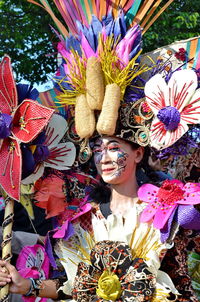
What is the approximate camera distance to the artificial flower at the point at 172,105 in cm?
255

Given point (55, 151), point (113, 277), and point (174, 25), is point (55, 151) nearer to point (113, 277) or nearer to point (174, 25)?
point (113, 277)

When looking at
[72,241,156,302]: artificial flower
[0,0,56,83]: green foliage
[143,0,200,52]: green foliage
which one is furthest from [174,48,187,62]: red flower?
[0,0,56,83]: green foliage

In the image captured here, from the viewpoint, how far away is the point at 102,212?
2.83 meters

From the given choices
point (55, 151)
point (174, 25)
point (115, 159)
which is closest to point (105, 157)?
point (115, 159)

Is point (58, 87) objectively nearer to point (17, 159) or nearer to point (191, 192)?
point (17, 159)

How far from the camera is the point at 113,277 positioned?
2561 millimetres

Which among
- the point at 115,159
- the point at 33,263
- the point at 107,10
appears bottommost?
the point at 33,263

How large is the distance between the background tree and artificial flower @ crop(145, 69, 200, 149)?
439 cm

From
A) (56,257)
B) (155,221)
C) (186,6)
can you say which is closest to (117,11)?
(155,221)

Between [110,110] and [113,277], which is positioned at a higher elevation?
[110,110]

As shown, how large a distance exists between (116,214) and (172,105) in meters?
0.60

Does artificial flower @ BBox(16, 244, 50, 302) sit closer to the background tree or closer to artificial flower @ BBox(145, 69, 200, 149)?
artificial flower @ BBox(145, 69, 200, 149)

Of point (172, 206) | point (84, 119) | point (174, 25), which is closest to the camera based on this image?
point (172, 206)

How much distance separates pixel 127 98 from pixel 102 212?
59 cm
